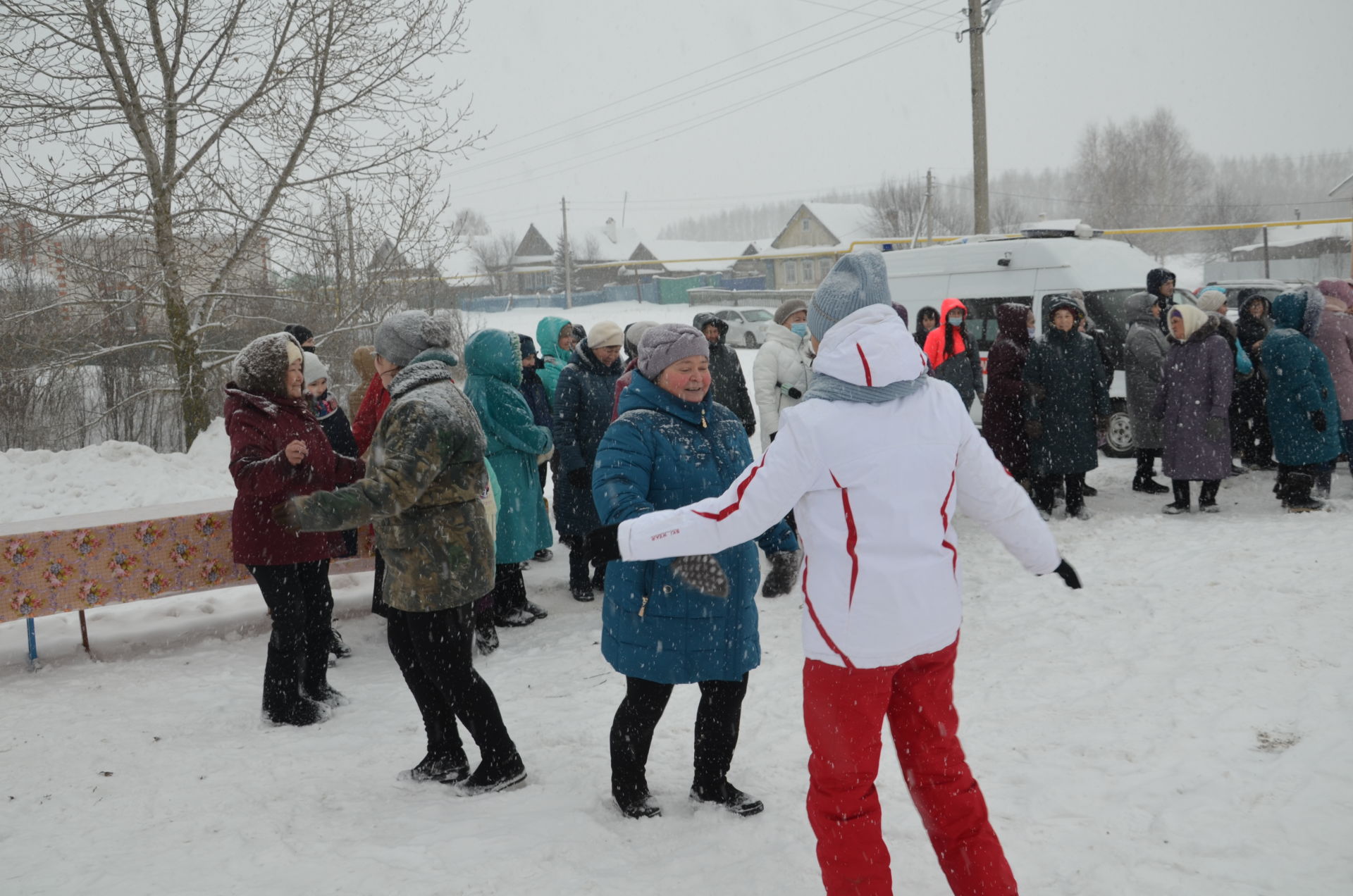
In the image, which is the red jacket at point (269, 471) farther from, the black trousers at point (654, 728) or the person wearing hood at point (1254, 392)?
the person wearing hood at point (1254, 392)

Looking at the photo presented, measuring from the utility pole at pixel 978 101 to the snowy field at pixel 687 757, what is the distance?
11.0 meters

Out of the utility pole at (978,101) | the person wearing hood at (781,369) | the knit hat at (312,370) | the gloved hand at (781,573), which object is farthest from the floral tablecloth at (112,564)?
the utility pole at (978,101)

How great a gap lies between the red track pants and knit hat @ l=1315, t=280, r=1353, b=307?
757cm

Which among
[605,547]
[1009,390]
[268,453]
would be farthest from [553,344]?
[605,547]

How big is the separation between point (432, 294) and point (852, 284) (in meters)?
12.1

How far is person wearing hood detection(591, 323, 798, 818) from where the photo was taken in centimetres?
329

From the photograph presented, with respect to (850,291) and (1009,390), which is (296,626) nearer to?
(850,291)

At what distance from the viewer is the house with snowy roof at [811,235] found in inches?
2307

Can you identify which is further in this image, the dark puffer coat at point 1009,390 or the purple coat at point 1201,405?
the dark puffer coat at point 1009,390

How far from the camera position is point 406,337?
12.6ft

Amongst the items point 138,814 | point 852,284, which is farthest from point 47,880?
point 852,284

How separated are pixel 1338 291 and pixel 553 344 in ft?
22.5

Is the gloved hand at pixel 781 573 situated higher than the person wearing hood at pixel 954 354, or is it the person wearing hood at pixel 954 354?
the person wearing hood at pixel 954 354

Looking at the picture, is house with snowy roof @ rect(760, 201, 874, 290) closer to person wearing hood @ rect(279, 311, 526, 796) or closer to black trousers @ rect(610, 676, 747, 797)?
person wearing hood @ rect(279, 311, 526, 796)
